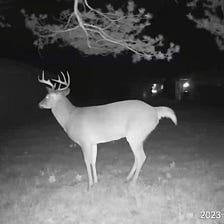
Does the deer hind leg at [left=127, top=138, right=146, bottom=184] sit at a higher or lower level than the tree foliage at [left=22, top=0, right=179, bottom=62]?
lower

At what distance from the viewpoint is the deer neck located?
775cm

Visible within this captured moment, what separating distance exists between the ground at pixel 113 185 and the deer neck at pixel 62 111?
0.98 m

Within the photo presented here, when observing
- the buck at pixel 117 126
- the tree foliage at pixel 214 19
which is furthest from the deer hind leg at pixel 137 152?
the tree foliage at pixel 214 19

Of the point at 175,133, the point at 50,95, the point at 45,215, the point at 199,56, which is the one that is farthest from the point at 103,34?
the point at 199,56

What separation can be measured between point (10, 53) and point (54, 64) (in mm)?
6897

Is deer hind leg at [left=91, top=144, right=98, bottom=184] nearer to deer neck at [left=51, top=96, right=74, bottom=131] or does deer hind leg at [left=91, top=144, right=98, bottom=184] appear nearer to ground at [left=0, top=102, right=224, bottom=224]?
ground at [left=0, top=102, right=224, bottom=224]

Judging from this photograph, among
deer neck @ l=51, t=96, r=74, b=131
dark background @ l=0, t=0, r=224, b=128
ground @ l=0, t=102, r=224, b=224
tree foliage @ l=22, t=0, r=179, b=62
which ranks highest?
tree foliage @ l=22, t=0, r=179, b=62

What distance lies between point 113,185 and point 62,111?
70.2 inches

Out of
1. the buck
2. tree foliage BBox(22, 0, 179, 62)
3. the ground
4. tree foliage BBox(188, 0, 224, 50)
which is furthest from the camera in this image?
tree foliage BBox(188, 0, 224, 50)

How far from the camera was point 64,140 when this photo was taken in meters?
12.8

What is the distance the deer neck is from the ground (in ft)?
3.23

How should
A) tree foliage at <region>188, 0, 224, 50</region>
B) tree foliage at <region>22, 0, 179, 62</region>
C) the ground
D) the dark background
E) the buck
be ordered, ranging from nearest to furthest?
the ground, the buck, tree foliage at <region>22, 0, 179, 62</region>, tree foliage at <region>188, 0, 224, 50</region>, the dark background

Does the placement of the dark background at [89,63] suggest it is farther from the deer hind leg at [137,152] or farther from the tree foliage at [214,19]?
the deer hind leg at [137,152]

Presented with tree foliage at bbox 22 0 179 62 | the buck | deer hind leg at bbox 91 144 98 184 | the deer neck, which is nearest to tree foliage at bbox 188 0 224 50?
tree foliage at bbox 22 0 179 62
